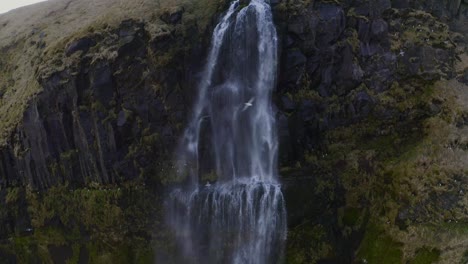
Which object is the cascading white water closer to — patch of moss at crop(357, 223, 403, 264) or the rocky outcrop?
the rocky outcrop

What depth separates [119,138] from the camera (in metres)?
Answer: 33.3

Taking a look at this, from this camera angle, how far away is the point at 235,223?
99.4 ft

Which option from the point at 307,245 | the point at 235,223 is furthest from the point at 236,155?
the point at 307,245

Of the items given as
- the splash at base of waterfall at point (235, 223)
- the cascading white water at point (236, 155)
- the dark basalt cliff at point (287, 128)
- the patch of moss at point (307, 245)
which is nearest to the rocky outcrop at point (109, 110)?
the dark basalt cliff at point (287, 128)

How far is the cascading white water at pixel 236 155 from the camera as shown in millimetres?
30094

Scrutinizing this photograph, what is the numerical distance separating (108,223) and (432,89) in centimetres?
2329

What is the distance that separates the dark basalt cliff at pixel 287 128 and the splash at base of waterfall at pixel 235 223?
1.07 m

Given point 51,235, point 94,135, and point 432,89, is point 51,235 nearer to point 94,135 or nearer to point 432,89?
point 94,135

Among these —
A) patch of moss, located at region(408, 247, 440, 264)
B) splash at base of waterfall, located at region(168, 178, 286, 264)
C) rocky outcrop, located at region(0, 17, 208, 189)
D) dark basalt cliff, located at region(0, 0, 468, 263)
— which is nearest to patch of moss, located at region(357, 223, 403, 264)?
dark basalt cliff, located at region(0, 0, 468, 263)

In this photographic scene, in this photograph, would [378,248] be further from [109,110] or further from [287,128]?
[109,110]

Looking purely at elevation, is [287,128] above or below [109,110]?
below

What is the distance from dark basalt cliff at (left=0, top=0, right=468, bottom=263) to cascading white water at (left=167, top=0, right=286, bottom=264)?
0.89 meters

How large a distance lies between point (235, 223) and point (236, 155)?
4.39 meters

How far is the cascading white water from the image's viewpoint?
3009 centimetres
